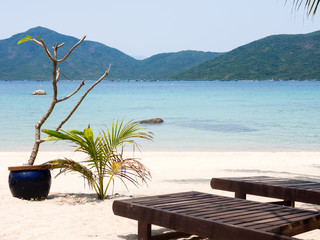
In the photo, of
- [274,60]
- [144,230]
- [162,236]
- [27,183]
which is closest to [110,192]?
[27,183]

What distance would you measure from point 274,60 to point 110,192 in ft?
487

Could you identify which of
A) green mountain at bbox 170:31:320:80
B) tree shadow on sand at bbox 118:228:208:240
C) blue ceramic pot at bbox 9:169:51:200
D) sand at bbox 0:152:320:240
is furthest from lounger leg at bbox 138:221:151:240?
green mountain at bbox 170:31:320:80

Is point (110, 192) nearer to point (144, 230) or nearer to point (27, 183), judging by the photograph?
point (27, 183)

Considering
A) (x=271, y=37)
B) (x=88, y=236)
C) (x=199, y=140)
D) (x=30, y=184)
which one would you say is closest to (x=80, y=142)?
(x=30, y=184)

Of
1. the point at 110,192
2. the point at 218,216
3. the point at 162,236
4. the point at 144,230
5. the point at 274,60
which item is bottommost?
the point at 110,192

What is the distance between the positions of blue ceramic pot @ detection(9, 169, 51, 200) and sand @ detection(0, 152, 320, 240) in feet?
0.45

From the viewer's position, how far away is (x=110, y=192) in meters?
7.99

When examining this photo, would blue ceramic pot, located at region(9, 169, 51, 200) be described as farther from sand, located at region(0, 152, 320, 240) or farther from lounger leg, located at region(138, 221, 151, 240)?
lounger leg, located at region(138, 221, 151, 240)

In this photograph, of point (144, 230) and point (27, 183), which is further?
point (27, 183)

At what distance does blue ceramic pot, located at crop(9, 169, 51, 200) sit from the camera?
22.4ft

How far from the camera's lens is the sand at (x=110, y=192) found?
536 centimetres

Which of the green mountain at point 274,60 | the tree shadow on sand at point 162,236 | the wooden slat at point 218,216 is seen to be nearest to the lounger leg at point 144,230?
the wooden slat at point 218,216

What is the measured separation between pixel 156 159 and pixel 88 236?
8.11 m

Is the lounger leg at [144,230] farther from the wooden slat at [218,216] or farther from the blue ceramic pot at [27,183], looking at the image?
the blue ceramic pot at [27,183]
